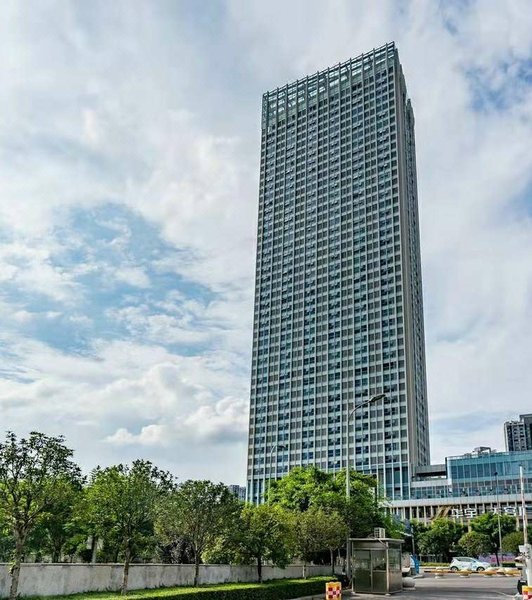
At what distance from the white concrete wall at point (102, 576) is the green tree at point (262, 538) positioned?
780 millimetres

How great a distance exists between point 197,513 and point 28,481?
9.51 metres

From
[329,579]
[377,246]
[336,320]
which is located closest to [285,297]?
[336,320]

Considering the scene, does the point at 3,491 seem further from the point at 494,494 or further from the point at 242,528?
the point at 494,494

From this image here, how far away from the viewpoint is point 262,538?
2967 centimetres

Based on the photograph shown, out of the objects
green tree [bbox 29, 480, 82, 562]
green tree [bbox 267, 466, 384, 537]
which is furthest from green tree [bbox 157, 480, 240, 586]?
green tree [bbox 29, 480, 82, 562]

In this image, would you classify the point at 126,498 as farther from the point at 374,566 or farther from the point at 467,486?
the point at 467,486

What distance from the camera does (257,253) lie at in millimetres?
153875

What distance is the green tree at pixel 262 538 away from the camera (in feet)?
96.1

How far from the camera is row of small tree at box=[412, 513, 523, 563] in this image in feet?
274

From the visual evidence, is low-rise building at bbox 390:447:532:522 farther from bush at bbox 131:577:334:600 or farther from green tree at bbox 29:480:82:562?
bush at bbox 131:577:334:600

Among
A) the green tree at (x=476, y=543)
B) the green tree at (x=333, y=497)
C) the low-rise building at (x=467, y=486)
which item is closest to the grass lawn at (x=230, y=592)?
the green tree at (x=333, y=497)

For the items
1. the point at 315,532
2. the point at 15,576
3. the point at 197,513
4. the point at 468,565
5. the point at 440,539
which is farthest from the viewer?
the point at 440,539

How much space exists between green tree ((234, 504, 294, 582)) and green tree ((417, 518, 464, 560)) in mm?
66232

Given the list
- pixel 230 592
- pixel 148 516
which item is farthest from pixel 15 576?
pixel 230 592
